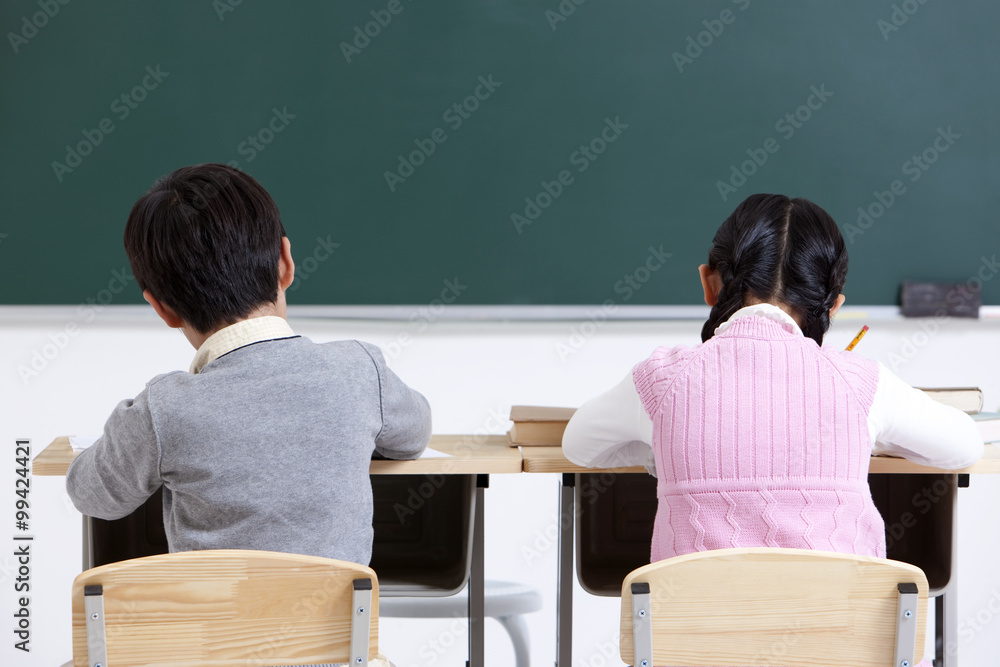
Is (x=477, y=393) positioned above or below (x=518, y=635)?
above

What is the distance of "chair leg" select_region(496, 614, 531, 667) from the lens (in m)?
2.68

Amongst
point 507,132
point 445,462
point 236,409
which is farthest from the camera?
point 507,132

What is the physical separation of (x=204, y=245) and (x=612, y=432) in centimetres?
68

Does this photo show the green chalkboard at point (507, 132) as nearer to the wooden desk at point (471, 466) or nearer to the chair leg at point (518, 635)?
the wooden desk at point (471, 466)

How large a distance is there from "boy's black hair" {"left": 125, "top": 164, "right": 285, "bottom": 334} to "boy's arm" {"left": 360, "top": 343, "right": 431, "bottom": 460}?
7.8 inches

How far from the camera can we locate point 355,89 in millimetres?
2463

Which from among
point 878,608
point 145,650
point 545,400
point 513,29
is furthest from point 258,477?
point 513,29

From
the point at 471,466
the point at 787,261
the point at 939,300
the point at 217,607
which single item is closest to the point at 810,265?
the point at 787,261

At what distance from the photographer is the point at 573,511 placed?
1.89 metres

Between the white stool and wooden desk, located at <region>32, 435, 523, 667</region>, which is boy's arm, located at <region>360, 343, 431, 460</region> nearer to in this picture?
wooden desk, located at <region>32, 435, 523, 667</region>

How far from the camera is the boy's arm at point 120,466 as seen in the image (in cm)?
117

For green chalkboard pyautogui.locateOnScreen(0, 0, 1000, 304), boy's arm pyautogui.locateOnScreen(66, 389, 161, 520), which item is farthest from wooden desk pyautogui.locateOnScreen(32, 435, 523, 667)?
green chalkboard pyautogui.locateOnScreen(0, 0, 1000, 304)

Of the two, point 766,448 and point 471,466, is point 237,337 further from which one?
point 766,448

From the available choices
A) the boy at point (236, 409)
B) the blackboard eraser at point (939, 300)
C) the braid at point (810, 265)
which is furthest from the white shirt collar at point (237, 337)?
the blackboard eraser at point (939, 300)
